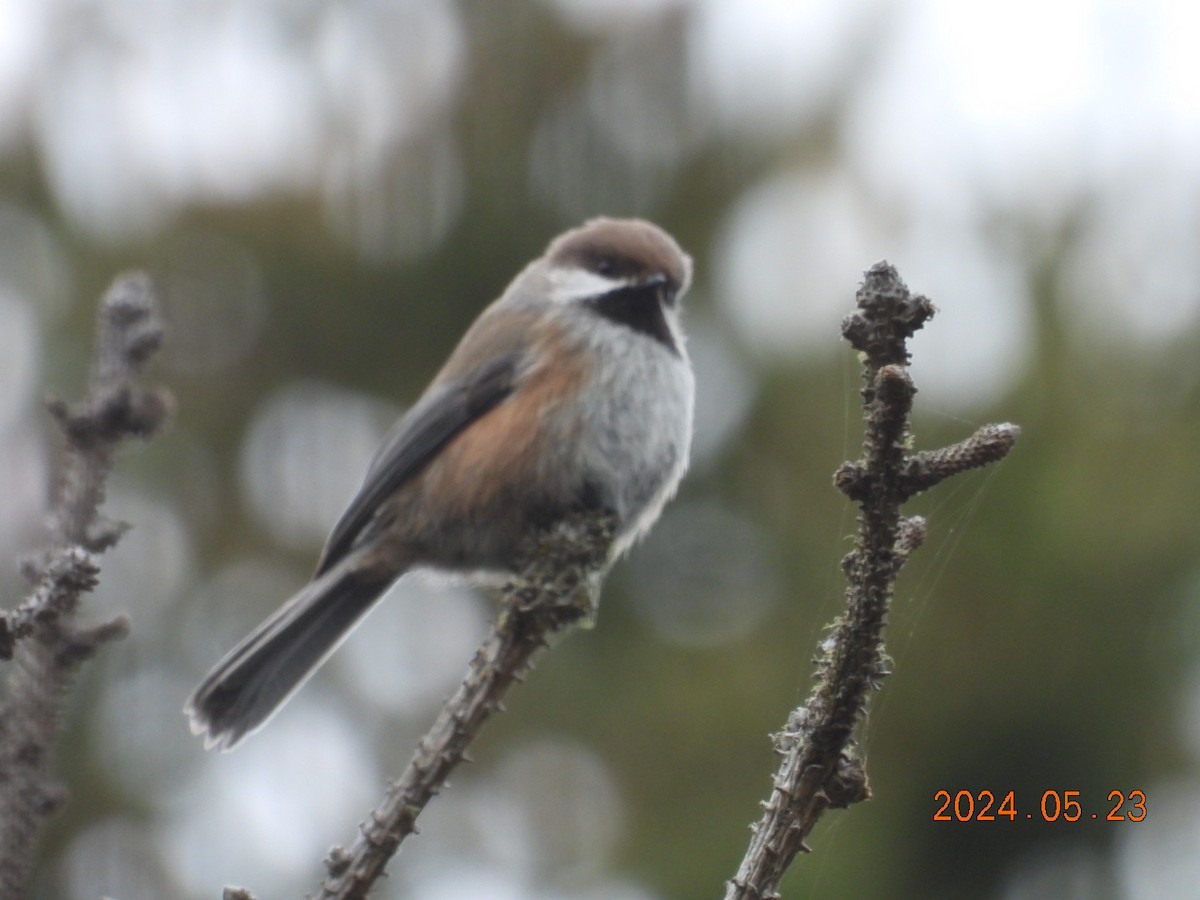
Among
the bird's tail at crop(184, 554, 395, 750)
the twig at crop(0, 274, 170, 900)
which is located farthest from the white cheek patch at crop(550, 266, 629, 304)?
the twig at crop(0, 274, 170, 900)

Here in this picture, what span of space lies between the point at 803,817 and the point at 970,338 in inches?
149

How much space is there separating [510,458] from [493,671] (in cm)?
138

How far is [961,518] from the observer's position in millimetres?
4812

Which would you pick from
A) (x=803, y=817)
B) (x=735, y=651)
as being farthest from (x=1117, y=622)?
(x=803, y=817)

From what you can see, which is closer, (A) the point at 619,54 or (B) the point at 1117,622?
(B) the point at 1117,622

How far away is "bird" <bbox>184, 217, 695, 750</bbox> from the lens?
338 cm

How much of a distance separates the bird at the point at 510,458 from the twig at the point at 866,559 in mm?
1422

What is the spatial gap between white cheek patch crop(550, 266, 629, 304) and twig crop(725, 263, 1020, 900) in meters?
2.08

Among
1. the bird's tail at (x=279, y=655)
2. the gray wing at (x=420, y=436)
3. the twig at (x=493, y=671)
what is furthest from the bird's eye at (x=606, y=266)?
the twig at (x=493, y=671)

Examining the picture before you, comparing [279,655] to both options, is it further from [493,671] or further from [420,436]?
[493,671]

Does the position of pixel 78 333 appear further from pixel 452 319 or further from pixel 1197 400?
pixel 1197 400

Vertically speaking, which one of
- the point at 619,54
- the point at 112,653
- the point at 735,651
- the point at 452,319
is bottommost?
the point at 112,653

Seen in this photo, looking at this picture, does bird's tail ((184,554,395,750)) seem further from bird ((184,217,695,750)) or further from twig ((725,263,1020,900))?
twig ((725,263,1020,900))

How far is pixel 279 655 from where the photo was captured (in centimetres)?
332
